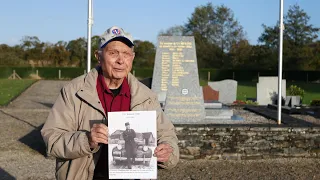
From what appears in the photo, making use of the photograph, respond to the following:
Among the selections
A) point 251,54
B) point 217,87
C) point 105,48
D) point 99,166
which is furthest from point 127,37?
point 251,54

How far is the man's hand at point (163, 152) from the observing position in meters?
2.23

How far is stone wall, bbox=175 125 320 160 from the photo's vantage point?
7617 mm

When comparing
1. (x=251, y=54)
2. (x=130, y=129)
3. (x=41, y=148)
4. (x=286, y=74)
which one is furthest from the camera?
(x=251, y=54)

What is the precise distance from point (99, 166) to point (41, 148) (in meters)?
6.17

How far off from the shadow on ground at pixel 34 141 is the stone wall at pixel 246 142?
2656 mm

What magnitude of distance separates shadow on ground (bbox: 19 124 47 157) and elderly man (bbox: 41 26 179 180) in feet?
18.6

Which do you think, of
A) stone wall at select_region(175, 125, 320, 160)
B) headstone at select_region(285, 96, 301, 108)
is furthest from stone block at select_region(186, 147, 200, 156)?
headstone at select_region(285, 96, 301, 108)

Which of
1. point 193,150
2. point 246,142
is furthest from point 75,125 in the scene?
point 246,142

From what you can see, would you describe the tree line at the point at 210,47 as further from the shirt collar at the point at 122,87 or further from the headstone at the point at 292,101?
the shirt collar at the point at 122,87

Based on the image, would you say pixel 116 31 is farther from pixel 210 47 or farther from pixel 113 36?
pixel 210 47

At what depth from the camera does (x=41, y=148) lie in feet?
26.9

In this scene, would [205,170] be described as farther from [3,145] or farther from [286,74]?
[286,74]

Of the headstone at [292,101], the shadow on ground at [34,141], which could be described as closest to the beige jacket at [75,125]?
the shadow on ground at [34,141]

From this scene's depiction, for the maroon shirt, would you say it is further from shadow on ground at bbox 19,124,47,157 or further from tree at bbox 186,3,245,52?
tree at bbox 186,3,245,52
